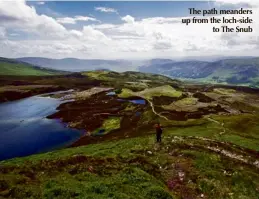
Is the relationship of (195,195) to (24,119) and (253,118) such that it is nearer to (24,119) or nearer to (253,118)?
(253,118)

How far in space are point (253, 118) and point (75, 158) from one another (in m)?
79.2

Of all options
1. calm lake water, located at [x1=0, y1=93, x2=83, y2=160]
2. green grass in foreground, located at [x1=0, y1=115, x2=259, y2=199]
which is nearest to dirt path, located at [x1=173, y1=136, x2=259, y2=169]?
green grass in foreground, located at [x1=0, y1=115, x2=259, y2=199]

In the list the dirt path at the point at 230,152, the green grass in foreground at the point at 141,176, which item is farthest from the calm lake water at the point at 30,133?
the dirt path at the point at 230,152

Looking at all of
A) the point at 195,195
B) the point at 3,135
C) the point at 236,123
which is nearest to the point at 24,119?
the point at 3,135

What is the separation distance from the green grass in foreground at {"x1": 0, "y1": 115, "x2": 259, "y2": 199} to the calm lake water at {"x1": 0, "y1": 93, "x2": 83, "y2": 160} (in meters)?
36.2

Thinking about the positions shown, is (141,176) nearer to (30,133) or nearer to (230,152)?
(230,152)

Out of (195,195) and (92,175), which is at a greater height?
(92,175)

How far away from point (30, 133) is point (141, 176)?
67.2 metres

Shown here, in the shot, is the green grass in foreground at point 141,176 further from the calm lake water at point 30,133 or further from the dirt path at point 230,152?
the calm lake water at point 30,133

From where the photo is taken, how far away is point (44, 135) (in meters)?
87.9

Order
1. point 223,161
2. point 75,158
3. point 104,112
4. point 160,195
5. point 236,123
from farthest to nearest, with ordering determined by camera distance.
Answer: point 104,112, point 236,123, point 223,161, point 75,158, point 160,195

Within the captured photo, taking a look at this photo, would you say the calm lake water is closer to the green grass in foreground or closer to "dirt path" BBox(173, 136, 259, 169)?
the green grass in foreground

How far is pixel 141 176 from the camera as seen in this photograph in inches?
1256

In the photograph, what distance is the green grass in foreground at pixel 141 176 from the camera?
26.4 meters
